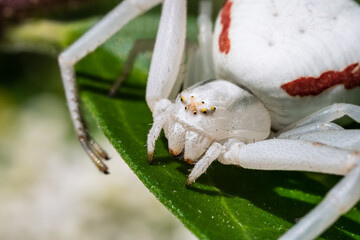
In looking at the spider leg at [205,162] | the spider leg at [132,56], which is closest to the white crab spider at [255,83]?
the spider leg at [205,162]

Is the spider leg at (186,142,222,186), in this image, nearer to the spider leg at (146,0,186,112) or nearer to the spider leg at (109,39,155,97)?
the spider leg at (146,0,186,112)

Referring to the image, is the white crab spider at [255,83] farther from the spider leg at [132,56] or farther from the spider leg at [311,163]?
the spider leg at [132,56]

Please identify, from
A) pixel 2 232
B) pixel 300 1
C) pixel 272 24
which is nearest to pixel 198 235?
pixel 272 24

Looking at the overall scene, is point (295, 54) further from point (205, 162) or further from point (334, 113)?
point (205, 162)

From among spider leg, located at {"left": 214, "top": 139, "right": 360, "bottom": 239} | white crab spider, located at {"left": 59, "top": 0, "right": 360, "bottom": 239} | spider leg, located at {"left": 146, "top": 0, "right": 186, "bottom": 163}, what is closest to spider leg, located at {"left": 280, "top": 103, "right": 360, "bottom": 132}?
white crab spider, located at {"left": 59, "top": 0, "right": 360, "bottom": 239}

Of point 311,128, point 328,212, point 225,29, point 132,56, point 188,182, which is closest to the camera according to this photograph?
point 328,212

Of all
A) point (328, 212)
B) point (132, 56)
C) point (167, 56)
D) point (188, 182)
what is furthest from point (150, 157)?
point (132, 56)
